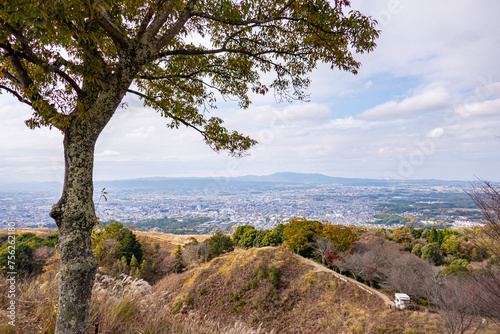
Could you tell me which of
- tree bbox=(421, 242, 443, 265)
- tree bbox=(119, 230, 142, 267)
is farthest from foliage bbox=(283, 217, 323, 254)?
tree bbox=(119, 230, 142, 267)

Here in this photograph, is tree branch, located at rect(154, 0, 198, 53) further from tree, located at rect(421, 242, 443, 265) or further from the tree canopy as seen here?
tree, located at rect(421, 242, 443, 265)

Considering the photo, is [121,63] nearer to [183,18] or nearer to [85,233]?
[183,18]

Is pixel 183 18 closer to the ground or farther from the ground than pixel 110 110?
farther from the ground

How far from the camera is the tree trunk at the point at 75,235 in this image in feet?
9.23

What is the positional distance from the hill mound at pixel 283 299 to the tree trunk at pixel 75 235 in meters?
12.0

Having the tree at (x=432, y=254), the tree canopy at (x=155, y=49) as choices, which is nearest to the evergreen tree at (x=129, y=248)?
the tree canopy at (x=155, y=49)

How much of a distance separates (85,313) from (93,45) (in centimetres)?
356

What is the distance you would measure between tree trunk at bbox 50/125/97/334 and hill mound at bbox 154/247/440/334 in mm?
12010

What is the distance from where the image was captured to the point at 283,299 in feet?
59.1

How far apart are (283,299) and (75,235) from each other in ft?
60.6

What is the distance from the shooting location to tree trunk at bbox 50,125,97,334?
9.23 ft

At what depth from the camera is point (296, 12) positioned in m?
3.94

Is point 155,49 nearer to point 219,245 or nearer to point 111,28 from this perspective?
point 111,28

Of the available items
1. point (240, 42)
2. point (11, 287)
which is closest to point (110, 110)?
point (240, 42)
